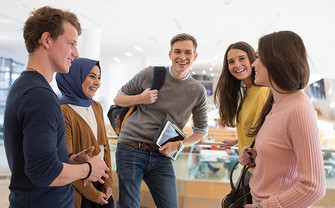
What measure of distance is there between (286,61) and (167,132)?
977 millimetres

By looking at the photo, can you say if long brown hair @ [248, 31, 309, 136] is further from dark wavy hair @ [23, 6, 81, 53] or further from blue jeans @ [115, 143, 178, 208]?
blue jeans @ [115, 143, 178, 208]

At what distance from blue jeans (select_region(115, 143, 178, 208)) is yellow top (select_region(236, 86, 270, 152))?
0.59 meters

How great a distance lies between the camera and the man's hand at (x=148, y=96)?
1.77 metres

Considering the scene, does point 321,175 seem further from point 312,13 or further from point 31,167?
point 312,13

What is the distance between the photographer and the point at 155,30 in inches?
307

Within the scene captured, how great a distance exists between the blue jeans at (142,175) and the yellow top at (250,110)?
59 centimetres

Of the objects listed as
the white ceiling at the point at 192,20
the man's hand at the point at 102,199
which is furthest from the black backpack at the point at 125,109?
the white ceiling at the point at 192,20

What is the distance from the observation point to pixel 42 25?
0.99 metres

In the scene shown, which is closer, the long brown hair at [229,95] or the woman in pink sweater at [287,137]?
the woman in pink sweater at [287,137]

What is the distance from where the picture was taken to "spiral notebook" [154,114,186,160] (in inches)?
68.8

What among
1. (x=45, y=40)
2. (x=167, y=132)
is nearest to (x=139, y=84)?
(x=167, y=132)

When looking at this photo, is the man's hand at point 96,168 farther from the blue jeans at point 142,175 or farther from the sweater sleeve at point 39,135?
the blue jeans at point 142,175

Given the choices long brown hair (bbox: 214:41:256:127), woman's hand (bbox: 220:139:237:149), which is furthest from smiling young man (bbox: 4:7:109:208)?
woman's hand (bbox: 220:139:237:149)

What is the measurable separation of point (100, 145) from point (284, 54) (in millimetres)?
1231
